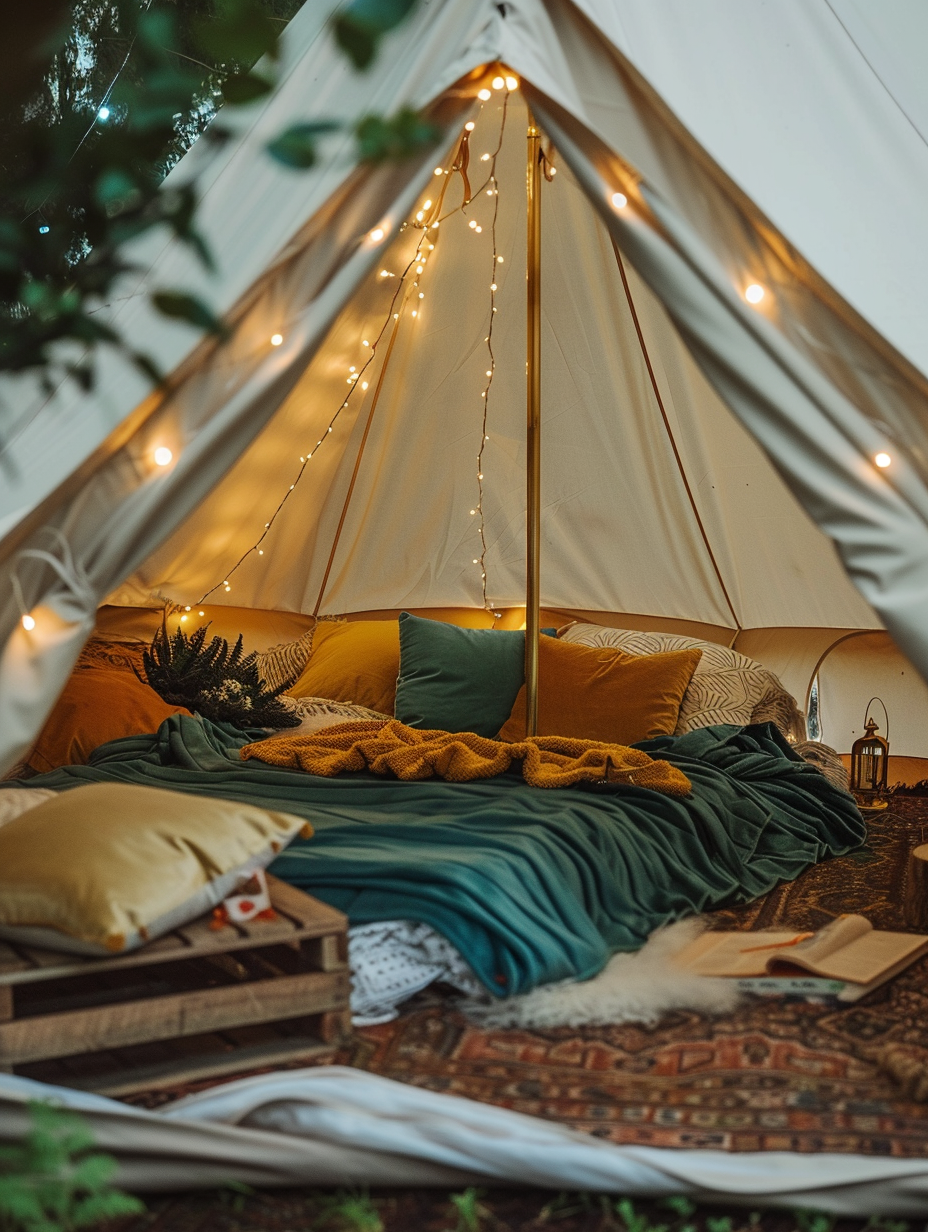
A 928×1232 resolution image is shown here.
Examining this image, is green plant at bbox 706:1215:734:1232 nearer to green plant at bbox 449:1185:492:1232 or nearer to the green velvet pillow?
green plant at bbox 449:1185:492:1232

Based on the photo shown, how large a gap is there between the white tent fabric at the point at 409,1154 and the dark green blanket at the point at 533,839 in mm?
549

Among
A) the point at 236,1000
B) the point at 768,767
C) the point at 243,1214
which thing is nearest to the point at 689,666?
the point at 768,767

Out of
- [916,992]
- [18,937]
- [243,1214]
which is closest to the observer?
[243,1214]

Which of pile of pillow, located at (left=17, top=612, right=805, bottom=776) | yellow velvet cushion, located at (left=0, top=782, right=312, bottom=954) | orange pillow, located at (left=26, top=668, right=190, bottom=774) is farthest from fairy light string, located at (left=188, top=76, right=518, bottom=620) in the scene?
yellow velvet cushion, located at (left=0, top=782, right=312, bottom=954)

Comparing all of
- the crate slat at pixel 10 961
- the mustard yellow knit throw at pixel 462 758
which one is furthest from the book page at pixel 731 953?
the crate slat at pixel 10 961

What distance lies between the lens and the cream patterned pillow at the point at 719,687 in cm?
375

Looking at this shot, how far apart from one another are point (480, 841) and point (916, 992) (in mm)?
895

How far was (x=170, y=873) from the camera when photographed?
1913 mm

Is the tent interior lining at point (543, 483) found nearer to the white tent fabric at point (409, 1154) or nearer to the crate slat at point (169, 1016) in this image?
the crate slat at point (169, 1016)

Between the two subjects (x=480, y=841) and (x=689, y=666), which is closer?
(x=480, y=841)

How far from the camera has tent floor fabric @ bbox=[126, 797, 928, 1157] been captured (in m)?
1.71

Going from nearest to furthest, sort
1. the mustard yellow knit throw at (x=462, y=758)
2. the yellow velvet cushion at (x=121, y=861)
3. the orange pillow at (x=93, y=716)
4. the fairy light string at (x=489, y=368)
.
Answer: the yellow velvet cushion at (x=121, y=861) → the mustard yellow knit throw at (x=462, y=758) → the orange pillow at (x=93, y=716) → the fairy light string at (x=489, y=368)

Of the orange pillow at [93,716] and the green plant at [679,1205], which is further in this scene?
the orange pillow at [93,716]

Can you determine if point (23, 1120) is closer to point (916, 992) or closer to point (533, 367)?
point (916, 992)
